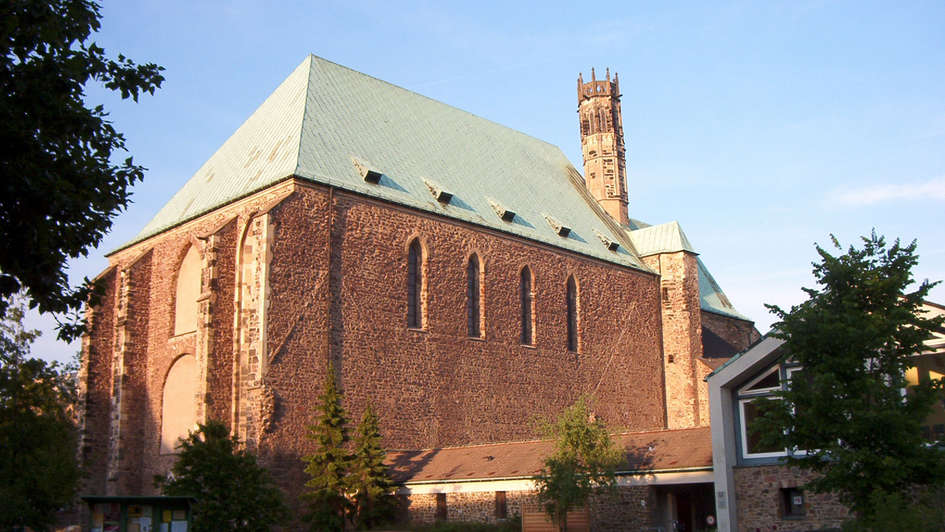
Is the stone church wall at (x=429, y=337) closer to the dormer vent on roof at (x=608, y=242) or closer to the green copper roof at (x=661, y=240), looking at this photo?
the dormer vent on roof at (x=608, y=242)

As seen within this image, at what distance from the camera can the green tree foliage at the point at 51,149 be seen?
37.9 feet

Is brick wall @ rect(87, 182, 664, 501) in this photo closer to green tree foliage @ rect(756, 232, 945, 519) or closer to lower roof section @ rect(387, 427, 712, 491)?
lower roof section @ rect(387, 427, 712, 491)

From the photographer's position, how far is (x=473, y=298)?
105 ft

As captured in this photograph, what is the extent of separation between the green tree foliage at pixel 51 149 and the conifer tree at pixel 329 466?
480 inches

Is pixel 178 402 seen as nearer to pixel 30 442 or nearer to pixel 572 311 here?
pixel 30 442

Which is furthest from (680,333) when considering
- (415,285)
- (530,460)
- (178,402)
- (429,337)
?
(178,402)

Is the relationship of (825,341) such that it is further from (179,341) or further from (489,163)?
(489,163)

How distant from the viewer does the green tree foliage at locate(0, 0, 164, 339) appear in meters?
11.6

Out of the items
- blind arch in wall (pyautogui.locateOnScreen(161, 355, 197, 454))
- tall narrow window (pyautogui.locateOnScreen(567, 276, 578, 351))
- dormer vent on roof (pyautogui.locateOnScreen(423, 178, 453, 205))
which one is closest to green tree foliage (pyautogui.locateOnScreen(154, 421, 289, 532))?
blind arch in wall (pyautogui.locateOnScreen(161, 355, 197, 454))

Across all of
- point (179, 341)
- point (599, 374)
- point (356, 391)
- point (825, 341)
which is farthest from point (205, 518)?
point (599, 374)

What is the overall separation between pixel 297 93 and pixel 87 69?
19571 mm

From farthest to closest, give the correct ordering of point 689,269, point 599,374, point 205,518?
point 689,269 < point 599,374 < point 205,518

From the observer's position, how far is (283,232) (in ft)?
86.1

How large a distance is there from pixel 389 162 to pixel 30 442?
13928 mm
